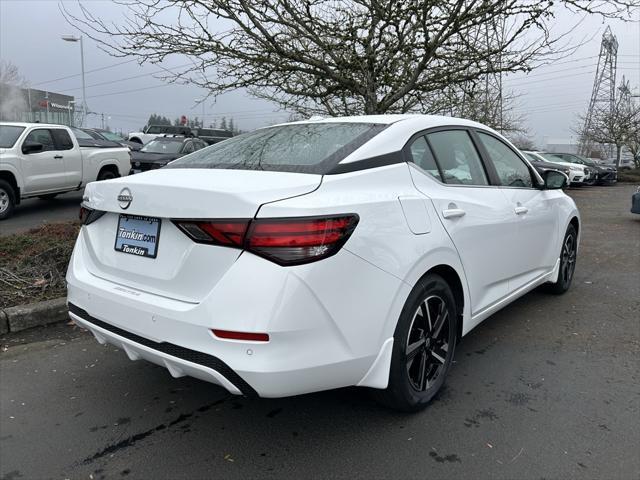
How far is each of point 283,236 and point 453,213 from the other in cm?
126

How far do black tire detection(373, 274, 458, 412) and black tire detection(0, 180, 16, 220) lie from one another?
8.60 m

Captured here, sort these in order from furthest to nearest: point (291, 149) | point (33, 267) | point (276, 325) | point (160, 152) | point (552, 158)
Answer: point (552, 158)
point (160, 152)
point (33, 267)
point (291, 149)
point (276, 325)

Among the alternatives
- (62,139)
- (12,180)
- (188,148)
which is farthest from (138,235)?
(188,148)

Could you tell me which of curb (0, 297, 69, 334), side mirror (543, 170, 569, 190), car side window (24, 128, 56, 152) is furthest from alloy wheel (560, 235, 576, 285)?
car side window (24, 128, 56, 152)

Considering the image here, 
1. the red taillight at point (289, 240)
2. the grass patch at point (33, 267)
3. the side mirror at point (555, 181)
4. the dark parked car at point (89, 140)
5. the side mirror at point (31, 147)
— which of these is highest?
the dark parked car at point (89, 140)

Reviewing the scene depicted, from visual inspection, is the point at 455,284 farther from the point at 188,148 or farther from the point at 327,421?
the point at 188,148

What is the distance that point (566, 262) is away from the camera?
522 cm

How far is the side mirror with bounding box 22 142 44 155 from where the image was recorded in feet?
30.3

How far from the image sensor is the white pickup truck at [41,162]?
356 inches

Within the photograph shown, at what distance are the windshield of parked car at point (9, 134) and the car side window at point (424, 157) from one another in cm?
859

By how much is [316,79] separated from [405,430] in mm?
6319

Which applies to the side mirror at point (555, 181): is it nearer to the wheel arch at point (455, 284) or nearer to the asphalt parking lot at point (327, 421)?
the asphalt parking lot at point (327, 421)

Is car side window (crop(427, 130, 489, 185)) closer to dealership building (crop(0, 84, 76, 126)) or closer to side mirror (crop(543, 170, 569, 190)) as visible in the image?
side mirror (crop(543, 170, 569, 190))

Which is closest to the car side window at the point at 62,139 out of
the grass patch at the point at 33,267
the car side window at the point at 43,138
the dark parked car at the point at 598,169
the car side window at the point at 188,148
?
the car side window at the point at 43,138
